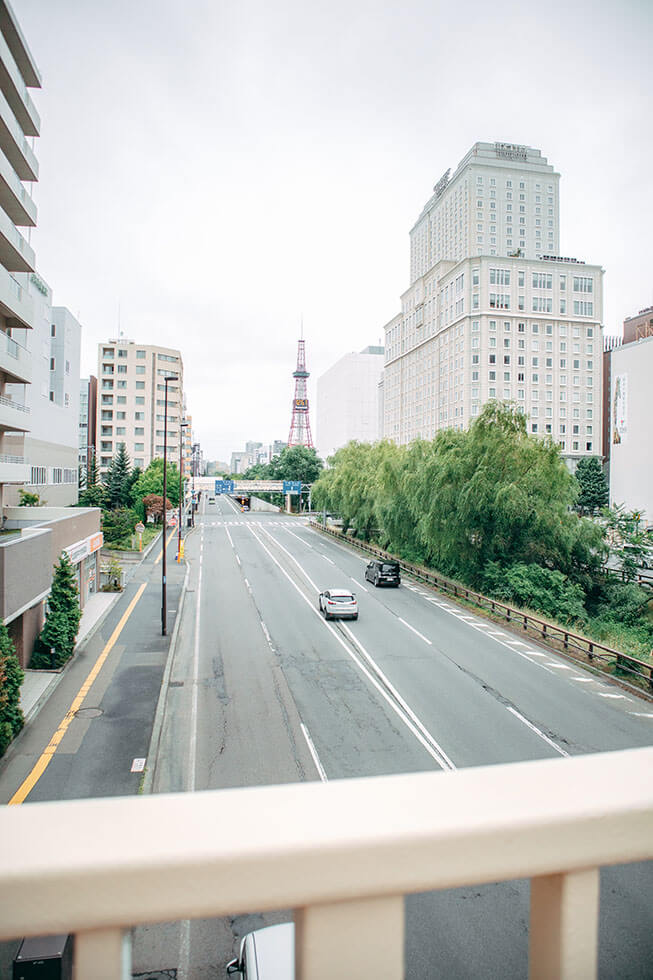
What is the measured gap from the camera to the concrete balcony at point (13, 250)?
1909 cm

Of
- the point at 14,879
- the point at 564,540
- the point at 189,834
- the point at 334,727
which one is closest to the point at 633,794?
the point at 189,834

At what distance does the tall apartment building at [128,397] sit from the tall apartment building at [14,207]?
61.2 metres

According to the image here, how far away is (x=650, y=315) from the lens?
72562 millimetres

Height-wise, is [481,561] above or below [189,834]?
below

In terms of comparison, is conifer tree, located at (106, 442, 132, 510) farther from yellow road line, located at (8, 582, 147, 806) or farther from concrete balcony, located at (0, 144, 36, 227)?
yellow road line, located at (8, 582, 147, 806)

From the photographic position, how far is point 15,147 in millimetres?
20688

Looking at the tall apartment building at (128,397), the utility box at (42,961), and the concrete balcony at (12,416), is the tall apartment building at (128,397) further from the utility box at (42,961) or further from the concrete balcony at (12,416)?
the utility box at (42,961)

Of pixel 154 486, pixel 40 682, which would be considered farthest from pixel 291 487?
pixel 40 682

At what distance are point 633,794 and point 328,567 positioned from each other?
40376 millimetres

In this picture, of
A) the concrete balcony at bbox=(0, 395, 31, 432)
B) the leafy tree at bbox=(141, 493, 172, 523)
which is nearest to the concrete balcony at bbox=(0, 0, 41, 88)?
the concrete balcony at bbox=(0, 395, 31, 432)

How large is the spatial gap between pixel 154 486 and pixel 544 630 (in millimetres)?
46694

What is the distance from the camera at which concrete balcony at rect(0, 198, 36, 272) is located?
19094mm

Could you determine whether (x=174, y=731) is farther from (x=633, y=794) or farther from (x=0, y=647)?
(x=633, y=794)

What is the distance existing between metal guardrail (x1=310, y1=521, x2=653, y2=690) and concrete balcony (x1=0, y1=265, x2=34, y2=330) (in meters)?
22.1
